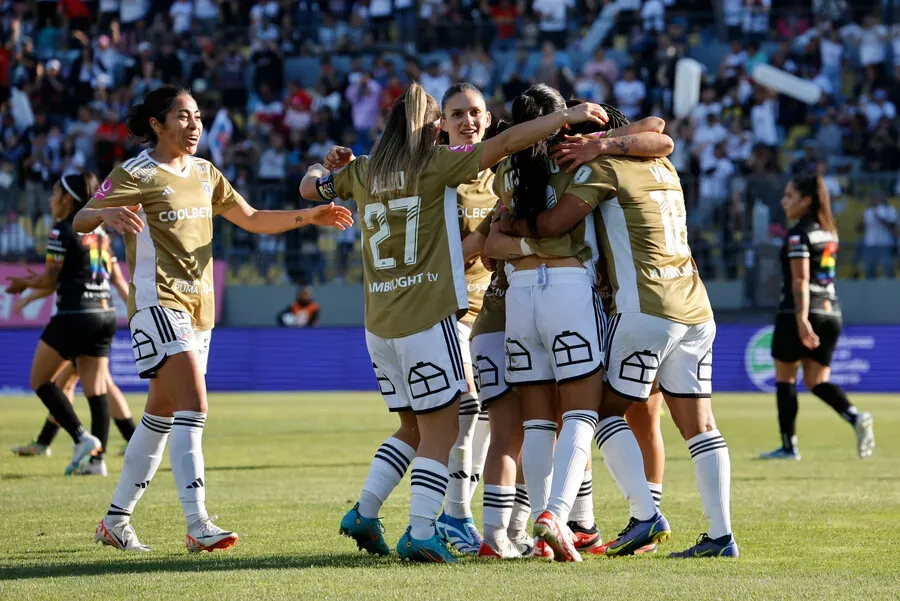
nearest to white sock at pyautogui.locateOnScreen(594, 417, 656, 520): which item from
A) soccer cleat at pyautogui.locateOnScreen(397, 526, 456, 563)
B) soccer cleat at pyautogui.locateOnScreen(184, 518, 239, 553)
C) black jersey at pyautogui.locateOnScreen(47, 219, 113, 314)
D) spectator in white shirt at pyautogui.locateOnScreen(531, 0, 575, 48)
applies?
soccer cleat at pyautogui.locateOnScreen(397, 526, 456, 563)

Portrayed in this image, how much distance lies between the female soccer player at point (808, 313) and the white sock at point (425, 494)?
20.2 feet

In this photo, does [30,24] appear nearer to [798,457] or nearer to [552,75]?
[552,75]

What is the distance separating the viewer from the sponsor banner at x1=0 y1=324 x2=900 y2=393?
2114 cm

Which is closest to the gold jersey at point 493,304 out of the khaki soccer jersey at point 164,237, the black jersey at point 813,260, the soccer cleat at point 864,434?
the khaki soccer jersey at point 164,237

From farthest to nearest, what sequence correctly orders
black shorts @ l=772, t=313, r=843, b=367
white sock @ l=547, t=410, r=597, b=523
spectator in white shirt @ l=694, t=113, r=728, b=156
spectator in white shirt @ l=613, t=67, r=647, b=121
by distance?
spectator in white shirt @ l=613, t=67, r=647, b=121
spectator in white shirt @ l=694, t=113, r=728, b=156
black shorts @ l=772, t=313, r=843, b=367
white sock @ l=547, t=410, r=597, b=523

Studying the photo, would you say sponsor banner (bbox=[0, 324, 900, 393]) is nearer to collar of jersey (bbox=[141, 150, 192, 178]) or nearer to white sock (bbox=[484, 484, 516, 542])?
collar of jersey (bbox=[141, 150, 192, 178])

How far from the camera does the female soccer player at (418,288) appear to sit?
5.89 metres

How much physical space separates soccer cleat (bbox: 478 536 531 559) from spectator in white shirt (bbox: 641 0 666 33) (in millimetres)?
21801

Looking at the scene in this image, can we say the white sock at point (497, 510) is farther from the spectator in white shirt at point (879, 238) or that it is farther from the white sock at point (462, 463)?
the spectator in white shirt at point (879, 238)

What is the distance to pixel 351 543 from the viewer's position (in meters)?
6.69

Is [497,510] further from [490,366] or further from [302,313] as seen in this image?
[302,313]

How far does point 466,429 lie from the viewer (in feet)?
21.8

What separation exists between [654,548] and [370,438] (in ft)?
24.8

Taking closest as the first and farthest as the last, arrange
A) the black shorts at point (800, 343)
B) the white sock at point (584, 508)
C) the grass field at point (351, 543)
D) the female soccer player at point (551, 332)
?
the grass field at point (351, 543)
the female soccer player at point (551, 332)
the white sock at point (584, 508)
the black shorts at point (800, 343)
